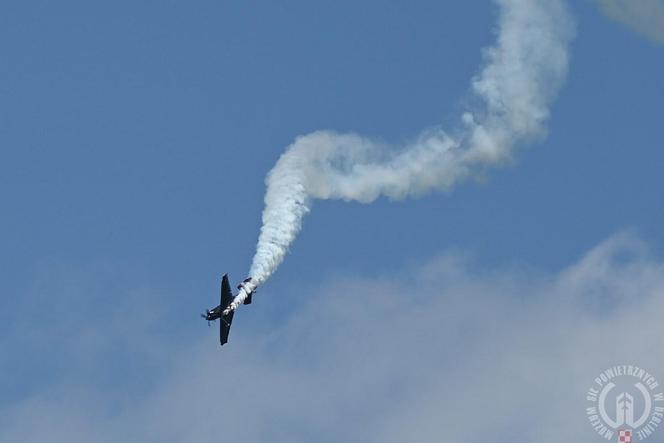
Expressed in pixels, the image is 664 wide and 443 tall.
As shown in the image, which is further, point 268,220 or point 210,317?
point 210,317

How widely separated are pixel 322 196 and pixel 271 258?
12.2ft

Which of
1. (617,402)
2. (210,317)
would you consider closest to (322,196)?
(210,317)

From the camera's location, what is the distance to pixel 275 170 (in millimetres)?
74500

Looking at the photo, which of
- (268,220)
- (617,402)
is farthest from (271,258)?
(617,402)

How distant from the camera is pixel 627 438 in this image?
241 ft

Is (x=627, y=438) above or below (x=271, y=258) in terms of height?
below

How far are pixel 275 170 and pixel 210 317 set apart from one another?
8.67m

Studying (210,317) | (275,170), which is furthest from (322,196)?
(210,317)

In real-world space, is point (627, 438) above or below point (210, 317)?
below

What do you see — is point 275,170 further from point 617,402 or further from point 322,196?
point 617,402

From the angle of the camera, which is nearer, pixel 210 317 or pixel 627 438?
pixel 627 438

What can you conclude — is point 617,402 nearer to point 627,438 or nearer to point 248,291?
point 627,438

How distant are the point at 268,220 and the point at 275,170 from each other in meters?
2.44

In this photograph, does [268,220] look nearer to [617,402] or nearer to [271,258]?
[271,258]
